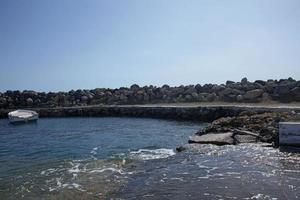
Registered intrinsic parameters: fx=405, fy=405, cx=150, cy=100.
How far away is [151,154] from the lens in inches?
672

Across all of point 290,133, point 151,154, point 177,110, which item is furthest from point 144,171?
point 177,110

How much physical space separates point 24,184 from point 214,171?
6.01 m

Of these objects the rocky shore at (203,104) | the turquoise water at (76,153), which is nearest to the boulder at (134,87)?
the rocky shore at (203,104)

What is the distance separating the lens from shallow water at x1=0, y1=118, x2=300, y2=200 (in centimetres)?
1057

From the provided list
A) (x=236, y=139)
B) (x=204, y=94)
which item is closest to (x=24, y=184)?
(x=236, y=139)

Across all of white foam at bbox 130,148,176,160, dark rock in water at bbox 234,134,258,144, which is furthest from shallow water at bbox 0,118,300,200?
dark rock in water at bbox 234,134,258,144

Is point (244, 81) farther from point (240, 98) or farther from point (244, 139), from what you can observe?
point (244, 139)

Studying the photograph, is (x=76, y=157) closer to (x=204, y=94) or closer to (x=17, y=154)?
(x=17, y=154)

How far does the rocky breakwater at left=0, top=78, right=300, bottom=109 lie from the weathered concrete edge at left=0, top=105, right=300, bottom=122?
404cm

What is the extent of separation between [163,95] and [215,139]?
25729 mm

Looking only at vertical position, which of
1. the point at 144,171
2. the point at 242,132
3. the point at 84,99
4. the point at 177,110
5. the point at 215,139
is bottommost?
the point at 144,171

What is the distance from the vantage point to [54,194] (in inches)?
454

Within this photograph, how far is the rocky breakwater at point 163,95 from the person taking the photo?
109 ft

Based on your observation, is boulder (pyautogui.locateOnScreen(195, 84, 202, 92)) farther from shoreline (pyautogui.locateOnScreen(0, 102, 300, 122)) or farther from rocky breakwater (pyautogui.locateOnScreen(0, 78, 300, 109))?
shoreline (pyautogui.locateOnScreen(0, 102, 300, 122))
